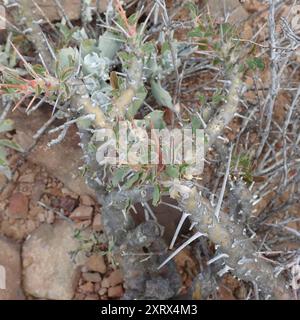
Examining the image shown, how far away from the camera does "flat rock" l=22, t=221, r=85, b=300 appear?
5.53 feet

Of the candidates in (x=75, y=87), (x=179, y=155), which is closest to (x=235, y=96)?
(x=179, y=155)

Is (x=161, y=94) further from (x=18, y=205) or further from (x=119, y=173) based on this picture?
(x=18, y=205)

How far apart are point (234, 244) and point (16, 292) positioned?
2.64 feet

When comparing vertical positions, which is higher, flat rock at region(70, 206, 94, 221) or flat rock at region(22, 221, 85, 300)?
flat rock at region(70, 206, 94, 221)

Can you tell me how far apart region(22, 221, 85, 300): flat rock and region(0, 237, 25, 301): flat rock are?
2 cm

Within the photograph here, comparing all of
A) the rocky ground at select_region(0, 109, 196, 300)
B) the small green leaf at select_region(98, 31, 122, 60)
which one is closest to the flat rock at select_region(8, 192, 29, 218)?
the rocky ground at select_region(0, 109, 196, 300)

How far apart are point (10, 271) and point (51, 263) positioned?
137 mm

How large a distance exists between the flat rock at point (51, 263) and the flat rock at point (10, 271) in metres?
0.02

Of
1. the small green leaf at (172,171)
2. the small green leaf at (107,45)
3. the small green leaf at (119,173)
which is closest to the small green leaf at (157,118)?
the small green leaf at (119,173)

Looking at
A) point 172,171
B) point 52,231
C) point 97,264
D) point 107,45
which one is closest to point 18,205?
point 52,231

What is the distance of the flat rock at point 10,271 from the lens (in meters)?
1.64

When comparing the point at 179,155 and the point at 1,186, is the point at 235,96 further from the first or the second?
the point at 1,186

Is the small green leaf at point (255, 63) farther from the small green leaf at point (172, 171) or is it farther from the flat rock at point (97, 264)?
the flat rock at point (97, 264)

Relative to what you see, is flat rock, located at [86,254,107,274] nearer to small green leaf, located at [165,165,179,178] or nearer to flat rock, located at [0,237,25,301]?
flat rock, located at [0,237,25,301]
